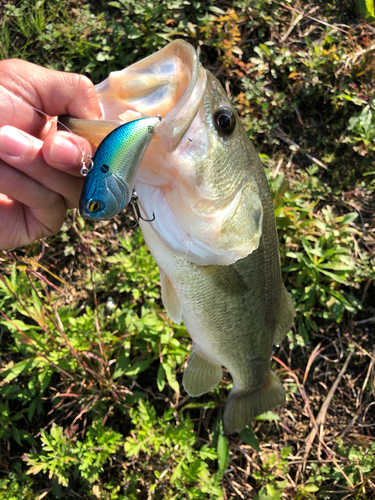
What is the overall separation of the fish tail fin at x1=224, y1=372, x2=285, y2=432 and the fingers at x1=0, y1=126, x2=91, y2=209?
1667 millimetres

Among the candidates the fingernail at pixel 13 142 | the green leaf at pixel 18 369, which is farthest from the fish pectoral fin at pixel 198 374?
the fingernail at pixel 13 142

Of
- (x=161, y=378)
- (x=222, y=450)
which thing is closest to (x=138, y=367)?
(x=161, y=378)

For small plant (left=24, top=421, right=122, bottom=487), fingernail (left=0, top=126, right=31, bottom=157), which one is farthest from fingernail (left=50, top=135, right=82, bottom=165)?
small plant (left=24, top=421, right=122, bottom=487)

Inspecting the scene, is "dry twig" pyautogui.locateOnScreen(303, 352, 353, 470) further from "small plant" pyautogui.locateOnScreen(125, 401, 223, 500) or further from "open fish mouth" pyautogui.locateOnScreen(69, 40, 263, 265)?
"open fish mouth" pyautogui.locateOnScreen(69, 40, 263, 265)

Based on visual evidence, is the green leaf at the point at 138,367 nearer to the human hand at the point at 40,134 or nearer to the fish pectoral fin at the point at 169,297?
the fish pectoral fin at the point at 169,297

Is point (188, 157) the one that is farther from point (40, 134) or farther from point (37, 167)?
point (40, 134)

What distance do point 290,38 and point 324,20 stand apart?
479 millimetres

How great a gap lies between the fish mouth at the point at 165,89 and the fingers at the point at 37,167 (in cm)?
24

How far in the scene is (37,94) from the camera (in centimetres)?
143

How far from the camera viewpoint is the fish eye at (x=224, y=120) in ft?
4.36

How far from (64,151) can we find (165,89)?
443mm

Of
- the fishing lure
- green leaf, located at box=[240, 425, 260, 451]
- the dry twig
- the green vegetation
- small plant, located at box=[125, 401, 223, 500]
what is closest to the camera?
the fishing lure

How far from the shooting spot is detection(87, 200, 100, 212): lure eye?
1104 millimetres

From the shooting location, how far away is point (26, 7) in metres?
3.38
